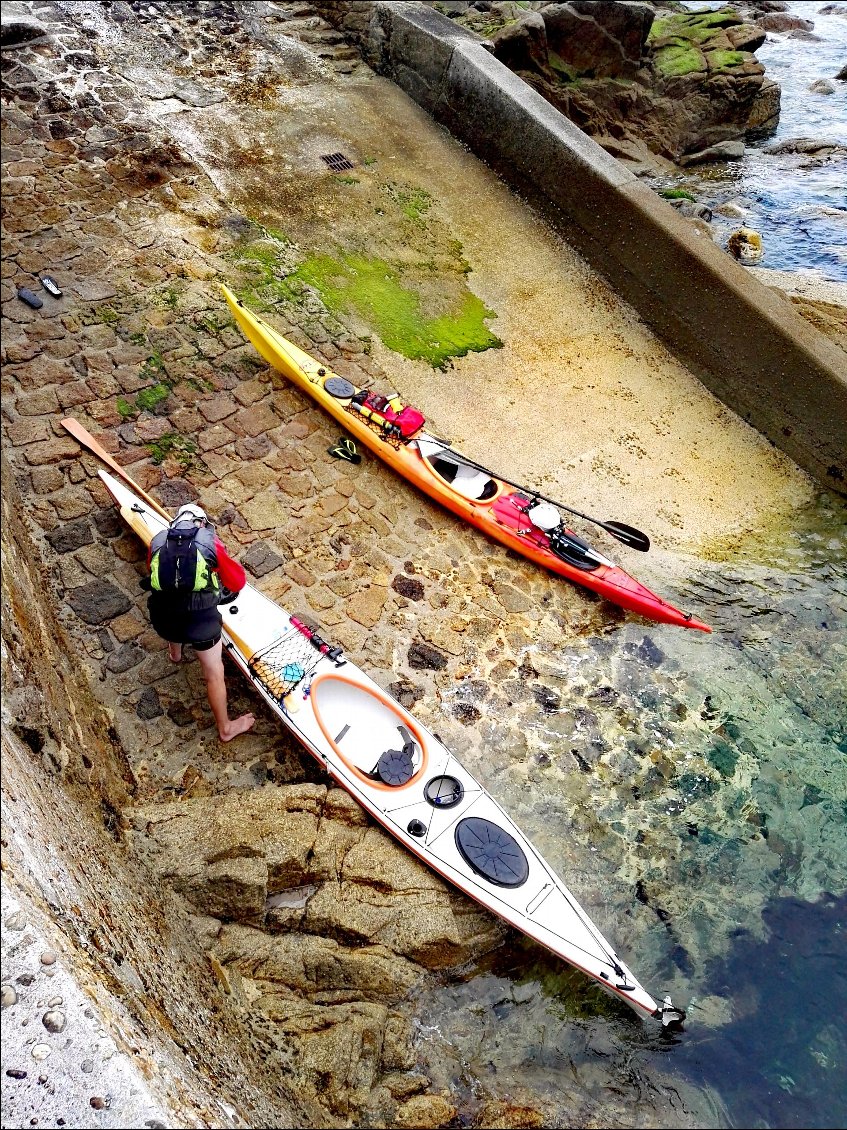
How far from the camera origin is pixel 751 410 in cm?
804

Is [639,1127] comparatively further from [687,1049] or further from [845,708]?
[845,708]

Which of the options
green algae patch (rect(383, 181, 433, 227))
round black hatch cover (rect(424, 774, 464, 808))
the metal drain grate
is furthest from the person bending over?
the metal drain grate

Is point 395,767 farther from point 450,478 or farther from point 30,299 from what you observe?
point 30,299

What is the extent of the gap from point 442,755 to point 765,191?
10.8 m

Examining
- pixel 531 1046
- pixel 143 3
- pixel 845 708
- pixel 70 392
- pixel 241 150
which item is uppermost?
pixel 143 3

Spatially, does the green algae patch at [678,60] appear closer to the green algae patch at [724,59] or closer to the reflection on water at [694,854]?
the green algae patch at [724,59]

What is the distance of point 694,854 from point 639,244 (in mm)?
6216

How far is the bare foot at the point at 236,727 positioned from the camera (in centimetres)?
538

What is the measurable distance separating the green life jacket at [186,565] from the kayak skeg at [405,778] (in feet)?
3.51

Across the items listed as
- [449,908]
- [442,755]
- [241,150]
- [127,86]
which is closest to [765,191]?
[241,150]

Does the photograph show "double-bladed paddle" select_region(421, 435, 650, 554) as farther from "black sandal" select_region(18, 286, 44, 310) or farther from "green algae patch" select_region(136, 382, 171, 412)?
"black sandal" select_region(18, 286, 44, 310)

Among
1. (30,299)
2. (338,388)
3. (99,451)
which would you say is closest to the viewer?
(99,451)

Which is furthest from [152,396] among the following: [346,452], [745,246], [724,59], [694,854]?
[724,59]

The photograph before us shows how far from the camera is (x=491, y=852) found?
499 cm
